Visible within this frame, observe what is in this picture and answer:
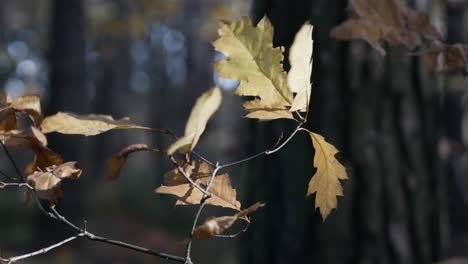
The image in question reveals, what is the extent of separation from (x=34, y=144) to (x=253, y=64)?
260 mm

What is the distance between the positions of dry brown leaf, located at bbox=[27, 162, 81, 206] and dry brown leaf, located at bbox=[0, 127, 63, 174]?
0.10 ft

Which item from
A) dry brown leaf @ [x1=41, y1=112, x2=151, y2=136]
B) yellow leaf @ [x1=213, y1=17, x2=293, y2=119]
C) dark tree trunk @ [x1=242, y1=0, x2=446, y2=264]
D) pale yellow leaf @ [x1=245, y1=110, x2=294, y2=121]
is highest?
yellow leaf @ [x1=213, y1=17, x2=293, y2=119]

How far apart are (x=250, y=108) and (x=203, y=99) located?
10cm

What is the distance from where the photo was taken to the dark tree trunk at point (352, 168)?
1.49m

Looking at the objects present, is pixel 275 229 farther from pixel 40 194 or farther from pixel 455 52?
pixel 40 194

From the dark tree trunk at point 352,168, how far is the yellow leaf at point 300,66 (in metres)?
0.94

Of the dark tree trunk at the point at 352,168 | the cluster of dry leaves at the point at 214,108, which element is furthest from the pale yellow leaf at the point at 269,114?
the dark tree trunk at the point at 352,168

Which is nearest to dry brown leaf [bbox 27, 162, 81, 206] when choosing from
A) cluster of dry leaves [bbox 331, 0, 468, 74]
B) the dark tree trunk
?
cluster of dry leaves [bbox 331, 0, 468, 74]

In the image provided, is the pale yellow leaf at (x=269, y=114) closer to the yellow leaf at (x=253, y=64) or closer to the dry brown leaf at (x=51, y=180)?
the yellow leaf at (x=253, y=64)

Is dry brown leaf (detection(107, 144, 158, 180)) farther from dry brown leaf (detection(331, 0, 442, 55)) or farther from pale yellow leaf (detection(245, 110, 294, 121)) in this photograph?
dry brown leaf (detection(331, 0, 442, 55))

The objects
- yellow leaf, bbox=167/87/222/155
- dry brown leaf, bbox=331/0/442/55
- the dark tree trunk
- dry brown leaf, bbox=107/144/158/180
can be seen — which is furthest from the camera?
the dark tree trunk

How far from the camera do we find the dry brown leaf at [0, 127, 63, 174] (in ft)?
1.92

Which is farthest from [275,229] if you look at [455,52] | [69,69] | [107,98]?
[107,98]

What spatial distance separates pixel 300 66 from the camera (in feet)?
1.81
